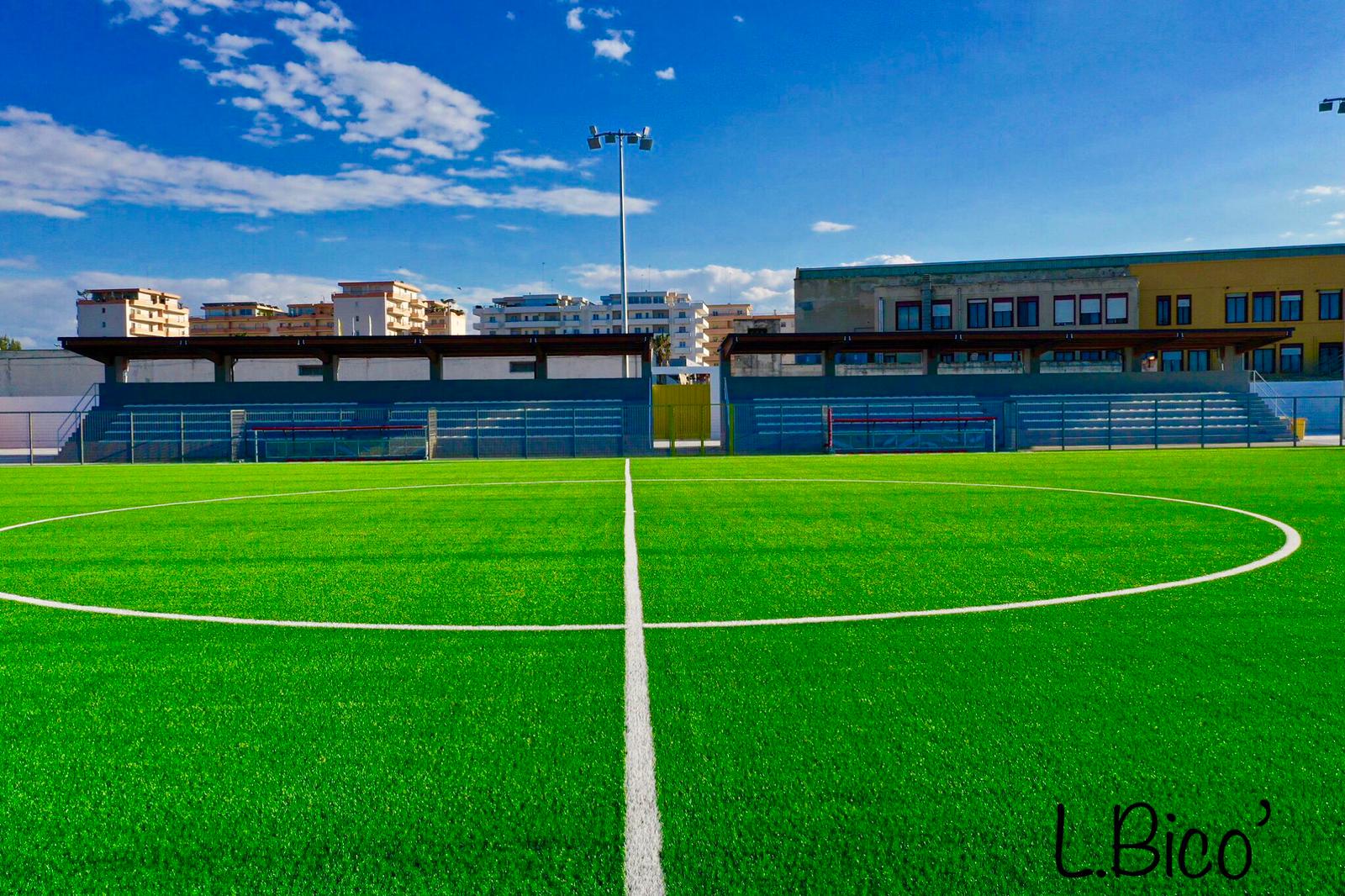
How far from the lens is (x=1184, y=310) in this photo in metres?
56.0

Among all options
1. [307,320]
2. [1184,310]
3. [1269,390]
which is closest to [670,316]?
[307,320]

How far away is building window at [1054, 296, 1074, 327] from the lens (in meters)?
55.2

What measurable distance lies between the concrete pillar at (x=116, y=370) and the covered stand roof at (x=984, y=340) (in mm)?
27212

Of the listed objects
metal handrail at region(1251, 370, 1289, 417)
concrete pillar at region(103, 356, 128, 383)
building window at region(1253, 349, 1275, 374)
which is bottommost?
metal handrail at region(1251, 370, 1289, 417)

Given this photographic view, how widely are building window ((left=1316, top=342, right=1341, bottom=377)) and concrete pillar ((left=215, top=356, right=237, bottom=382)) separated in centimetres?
6327

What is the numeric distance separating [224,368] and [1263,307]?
61.3 metres

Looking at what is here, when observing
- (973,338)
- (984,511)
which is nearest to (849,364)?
(973,338)

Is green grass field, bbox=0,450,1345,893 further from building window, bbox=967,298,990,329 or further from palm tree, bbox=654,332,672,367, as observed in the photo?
palm tree, bbox=654,332,672,367

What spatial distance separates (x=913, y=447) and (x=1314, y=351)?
39937 mm

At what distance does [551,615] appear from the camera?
6.12 metres

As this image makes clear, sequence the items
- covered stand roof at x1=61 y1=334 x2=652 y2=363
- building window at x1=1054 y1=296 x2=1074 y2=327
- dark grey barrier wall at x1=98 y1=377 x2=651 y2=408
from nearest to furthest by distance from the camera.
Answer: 1. covered stand roof at x1=61 y1=334 x2=652 y2=363
2. dark grey barrier wall at x1=98 y1=377 x2=651 y2=408
3. building window at x1=1054 y1=296 x2=1074 y2=327

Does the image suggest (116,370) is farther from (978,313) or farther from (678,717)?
(978,313)

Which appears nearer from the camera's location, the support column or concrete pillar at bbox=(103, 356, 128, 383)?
concrete pillar at bbox=(103, 356, 128, 383)

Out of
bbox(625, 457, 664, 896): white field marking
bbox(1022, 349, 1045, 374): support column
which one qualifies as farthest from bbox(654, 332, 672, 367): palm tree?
bbox(625, 457, 664, 896): white field marking
